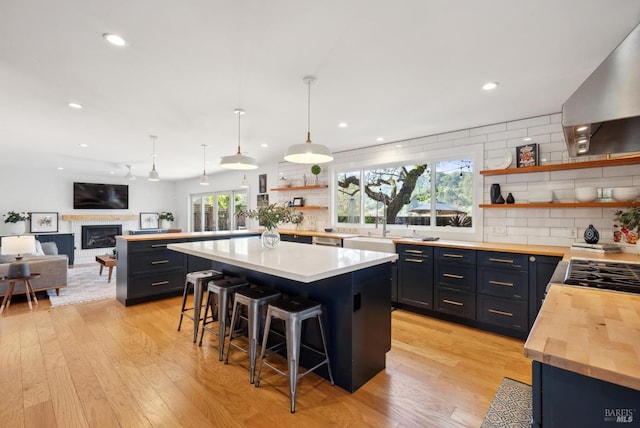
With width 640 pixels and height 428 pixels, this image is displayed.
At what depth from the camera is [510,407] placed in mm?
1926

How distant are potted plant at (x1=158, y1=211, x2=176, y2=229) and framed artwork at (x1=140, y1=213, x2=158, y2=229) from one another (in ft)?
0.50

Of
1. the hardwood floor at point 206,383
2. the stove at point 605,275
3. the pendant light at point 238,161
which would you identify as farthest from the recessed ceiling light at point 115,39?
the stove at point 605,275

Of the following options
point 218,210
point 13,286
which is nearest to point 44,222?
point 218,210

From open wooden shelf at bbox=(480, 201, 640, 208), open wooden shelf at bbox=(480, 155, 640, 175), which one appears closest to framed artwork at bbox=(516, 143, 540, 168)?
open wooden shelf at bbox=(480, 155, 640, 175)

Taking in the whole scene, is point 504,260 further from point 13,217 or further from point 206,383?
point 13,217

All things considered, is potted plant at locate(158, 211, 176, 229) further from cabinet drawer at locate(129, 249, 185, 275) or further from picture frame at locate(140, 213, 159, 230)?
cabinet drawer at locate(129, 249, 185, 275)

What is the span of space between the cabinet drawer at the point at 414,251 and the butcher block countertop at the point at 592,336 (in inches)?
83.9

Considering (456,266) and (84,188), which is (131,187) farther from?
(456,266)

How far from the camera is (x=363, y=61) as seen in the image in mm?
2199

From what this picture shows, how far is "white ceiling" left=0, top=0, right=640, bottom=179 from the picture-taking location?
5.46 ft

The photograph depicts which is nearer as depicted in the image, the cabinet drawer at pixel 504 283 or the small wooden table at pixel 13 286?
the cabinet drawer at pixel 504 283

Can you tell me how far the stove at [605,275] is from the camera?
1.49 metres

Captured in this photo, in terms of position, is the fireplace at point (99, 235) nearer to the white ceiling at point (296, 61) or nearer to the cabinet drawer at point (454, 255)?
the white ceiling at point (296, 61)

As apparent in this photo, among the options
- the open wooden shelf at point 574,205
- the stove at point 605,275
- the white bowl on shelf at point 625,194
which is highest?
the white bowl on shelf at point 625,194
